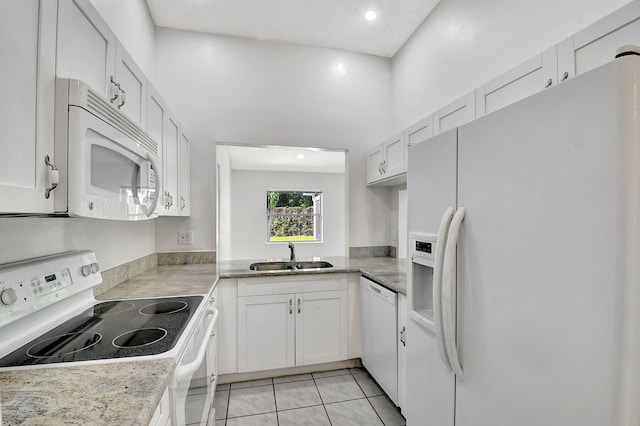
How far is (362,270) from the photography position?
7.81 feet

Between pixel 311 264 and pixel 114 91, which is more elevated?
pixel 114 91

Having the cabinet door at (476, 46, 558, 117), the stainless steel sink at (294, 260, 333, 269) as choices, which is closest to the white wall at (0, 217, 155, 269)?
the stainless steel sink at (294, 260, 333, 269)

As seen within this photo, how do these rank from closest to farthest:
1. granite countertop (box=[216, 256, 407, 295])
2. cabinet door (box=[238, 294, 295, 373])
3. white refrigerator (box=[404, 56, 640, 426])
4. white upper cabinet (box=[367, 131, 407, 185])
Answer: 1. white refrigerator (box=[404, 56, 640, 426])
2. granite countertop (box=[216, 256, 407, 295])
3. cabinet door (box=[238, 294, 295, 373])
4. white upper cabinet (box=[367, 131, 407, 185])

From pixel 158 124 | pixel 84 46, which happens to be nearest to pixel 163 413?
pixel 84 46

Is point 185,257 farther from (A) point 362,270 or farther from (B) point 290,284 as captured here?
(A) point 362,270

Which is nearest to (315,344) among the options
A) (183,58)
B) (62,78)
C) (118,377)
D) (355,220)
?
(355,220)

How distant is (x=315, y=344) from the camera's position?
2.40 m

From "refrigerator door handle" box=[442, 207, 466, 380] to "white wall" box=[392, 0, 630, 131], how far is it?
4.02 ft

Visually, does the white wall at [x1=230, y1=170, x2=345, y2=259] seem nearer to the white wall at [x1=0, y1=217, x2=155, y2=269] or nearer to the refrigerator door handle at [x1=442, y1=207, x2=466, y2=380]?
the white wall at [x1=0, y1=217, x2=155, y2=269]

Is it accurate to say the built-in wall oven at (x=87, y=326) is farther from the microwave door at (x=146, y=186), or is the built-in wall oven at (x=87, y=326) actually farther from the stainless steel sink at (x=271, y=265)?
the stainless steel sink at (x=271, y=265)

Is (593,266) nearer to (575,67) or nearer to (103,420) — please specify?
(575,67)

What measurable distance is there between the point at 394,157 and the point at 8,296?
7.74ft

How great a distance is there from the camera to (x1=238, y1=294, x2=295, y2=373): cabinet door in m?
2.29

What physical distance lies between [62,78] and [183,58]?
2092 millimetres
